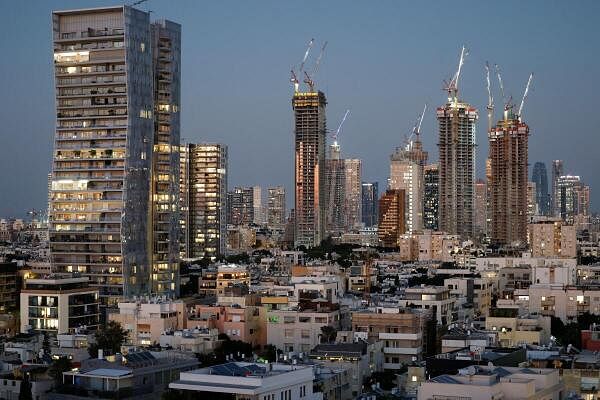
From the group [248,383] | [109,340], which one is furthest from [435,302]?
[248,383]

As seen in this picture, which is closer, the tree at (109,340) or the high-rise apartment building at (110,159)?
the tree at (109,340)

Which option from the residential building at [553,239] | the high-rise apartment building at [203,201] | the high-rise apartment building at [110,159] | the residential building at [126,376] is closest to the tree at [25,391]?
the residential building at [126,376]

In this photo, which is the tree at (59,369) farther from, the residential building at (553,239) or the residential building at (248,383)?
the residential building at (553,239)

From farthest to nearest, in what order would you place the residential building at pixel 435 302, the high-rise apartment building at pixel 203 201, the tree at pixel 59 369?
the high-rise apartment building at pixel 203 201 < the residential building at pixel 435 302 < the tree at pixel 59 369

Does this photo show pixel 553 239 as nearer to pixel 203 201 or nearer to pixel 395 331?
pixel 203 201

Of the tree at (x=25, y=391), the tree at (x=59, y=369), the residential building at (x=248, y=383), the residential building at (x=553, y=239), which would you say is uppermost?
the residential building at (x=553, y=239)
